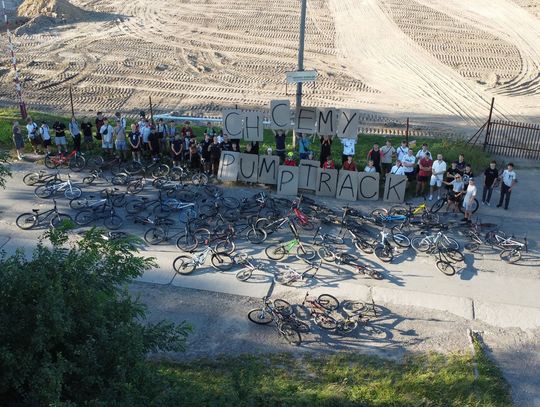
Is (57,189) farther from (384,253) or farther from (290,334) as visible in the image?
(384,253)

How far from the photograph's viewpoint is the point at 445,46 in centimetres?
3234

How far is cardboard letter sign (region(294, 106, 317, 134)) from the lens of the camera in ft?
60.4

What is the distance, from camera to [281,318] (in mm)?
12500

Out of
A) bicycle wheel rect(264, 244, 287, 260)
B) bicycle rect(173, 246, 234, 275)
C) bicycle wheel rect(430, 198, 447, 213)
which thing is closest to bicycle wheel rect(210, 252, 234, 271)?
bicycle rect(173, 246, 234, 275)

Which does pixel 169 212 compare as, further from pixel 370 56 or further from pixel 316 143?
pixel 370 56

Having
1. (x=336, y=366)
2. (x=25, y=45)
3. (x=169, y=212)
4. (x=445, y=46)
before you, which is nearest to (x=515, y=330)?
(x=336, y=366)

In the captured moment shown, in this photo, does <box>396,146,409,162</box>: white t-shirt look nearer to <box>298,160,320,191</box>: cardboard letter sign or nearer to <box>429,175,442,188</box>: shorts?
<box>429,175,442,188</box>: shorts

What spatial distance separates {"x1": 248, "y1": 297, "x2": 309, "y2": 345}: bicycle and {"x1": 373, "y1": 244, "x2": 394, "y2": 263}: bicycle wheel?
3.33m

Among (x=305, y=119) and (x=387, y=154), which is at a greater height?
(x=305, y=119)

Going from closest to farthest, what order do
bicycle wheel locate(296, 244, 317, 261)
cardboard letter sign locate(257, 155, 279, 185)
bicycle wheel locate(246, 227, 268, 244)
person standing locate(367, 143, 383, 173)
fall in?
bicycle wheel locate(296, 244, 317, 261) → bicycle wheel locate(246, 227, 268, 244) → person standing locate(367, 143, 383, 173) → cardboard letter sign locate(257, 155, 279, 185)

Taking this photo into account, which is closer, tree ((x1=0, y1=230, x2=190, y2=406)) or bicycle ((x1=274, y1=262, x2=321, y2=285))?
tree ((x1=0, y1=230, x2=190, y2=406))

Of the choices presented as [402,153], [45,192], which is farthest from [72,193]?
[402,153]

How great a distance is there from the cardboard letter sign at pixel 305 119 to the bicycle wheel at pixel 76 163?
24.5 ft

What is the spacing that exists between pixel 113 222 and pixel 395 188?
859cm
